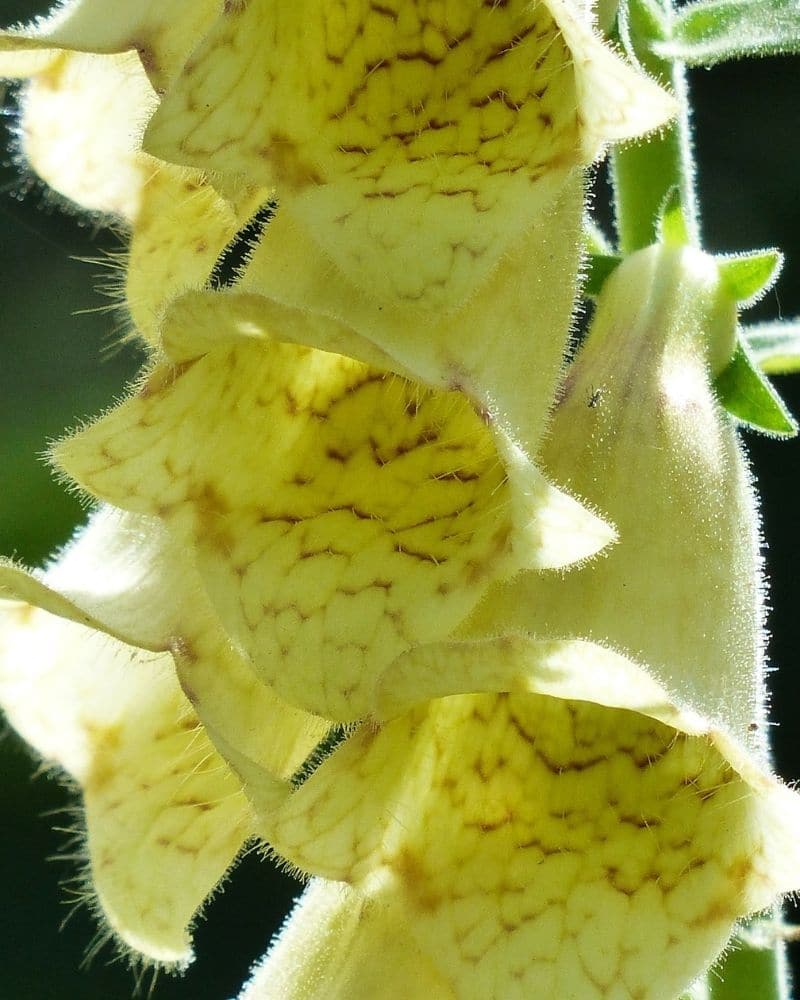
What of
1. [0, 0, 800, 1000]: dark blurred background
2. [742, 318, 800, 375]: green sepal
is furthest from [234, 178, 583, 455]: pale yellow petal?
[0, 0, 800, 1000]: dark blurred background

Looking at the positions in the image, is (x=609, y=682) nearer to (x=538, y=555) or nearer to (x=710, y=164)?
(x=538, y=555)

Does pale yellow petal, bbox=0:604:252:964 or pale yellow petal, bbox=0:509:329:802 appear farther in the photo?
pale yellow petal, bbox=0:604:252:964

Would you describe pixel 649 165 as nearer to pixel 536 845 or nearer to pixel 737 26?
pixel 737 26

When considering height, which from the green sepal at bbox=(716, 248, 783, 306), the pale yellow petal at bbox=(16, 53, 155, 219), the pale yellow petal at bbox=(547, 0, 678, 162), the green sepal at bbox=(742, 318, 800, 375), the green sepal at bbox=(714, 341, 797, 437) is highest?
the green sepal at bbox=(742, 318, 800, 375)

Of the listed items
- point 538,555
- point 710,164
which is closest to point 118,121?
point 538,555

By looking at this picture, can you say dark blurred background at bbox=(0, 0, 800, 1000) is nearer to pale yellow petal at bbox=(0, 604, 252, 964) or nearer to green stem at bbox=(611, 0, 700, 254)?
pale yellow petal at bbox=(0, 604, 252, 964)

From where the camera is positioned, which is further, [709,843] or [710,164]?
[710,164]
